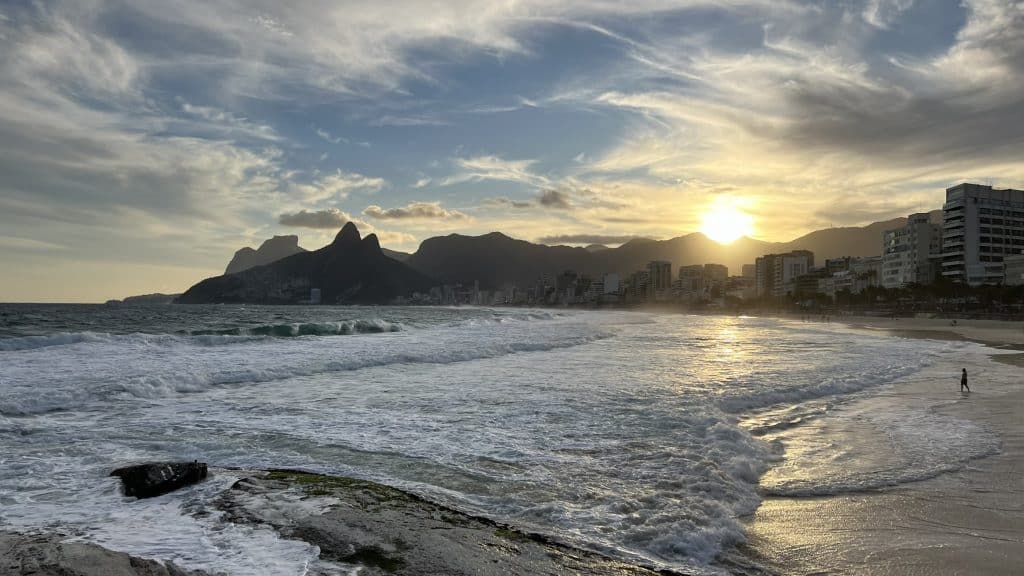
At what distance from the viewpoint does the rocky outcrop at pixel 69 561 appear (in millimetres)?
4438

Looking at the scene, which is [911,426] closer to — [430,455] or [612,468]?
[612,468]

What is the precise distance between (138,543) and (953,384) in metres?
22.8

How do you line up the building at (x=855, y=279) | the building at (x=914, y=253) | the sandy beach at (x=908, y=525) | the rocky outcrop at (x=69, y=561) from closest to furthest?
the rocky outcrop at (x=69, y=561)
the sandy beach at (x=908, y=525)
the building at (x=914, y=253)
the building at (x=855, y=279)

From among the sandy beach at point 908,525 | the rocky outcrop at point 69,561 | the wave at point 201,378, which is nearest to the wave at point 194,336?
the wave at point 201,378

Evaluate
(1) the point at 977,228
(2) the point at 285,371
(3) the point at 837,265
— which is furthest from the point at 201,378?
(3) the point at 837,265

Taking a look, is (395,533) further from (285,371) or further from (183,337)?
(183,337)

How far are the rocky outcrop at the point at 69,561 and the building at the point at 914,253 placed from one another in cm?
15498

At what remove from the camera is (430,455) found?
934cm

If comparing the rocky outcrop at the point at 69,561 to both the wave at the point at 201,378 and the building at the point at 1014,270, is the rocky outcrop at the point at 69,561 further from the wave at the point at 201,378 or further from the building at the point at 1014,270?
the building at the point at 1014,270

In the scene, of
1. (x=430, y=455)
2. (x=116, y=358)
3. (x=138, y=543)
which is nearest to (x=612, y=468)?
(x=430, y=455)

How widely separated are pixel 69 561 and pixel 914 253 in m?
162

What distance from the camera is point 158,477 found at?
23.6ft

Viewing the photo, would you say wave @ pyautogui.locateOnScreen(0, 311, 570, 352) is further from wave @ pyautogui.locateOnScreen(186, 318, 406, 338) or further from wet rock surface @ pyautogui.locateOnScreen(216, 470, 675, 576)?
wet rock surface @ pyautogui.locateOnScreen(216, 470, 675, 576)

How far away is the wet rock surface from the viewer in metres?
5.14
